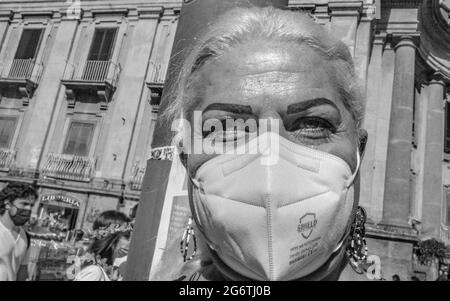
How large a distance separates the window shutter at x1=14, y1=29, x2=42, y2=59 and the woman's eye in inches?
717

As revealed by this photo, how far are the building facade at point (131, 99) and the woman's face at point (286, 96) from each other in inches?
454

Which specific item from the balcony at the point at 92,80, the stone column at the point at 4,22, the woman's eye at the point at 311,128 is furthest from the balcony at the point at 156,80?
the woman's eye at the point at 311,128

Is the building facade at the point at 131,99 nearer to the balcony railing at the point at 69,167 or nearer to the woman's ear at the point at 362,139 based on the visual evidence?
the balcony railing at the point at 69,167

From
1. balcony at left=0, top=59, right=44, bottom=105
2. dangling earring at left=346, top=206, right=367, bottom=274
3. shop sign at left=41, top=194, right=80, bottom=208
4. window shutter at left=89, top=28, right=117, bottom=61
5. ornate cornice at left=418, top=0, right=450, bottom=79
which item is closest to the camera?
dangling earring at left=346, top=206, right=367, bottom=274

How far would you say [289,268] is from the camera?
104cm

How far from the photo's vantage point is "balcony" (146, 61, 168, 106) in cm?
1465

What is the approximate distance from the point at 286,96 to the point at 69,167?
49.8 ft

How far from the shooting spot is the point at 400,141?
1272 cm

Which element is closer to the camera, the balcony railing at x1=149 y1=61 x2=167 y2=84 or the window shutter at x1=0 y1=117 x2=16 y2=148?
the balcony railing at x1=149 y1=61 x2=167 y2=84

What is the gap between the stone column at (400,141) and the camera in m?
12.1

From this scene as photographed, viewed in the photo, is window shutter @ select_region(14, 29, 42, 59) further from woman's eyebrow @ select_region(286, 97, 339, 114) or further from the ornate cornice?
woman's eyebrow @ select_region(286, 97, 339, 114)

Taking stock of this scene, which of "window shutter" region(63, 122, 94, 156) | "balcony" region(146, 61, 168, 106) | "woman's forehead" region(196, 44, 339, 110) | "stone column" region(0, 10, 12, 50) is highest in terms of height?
"stone column" region(0, 10, 12, 50)

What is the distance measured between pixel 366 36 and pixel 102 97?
9430 millimetres

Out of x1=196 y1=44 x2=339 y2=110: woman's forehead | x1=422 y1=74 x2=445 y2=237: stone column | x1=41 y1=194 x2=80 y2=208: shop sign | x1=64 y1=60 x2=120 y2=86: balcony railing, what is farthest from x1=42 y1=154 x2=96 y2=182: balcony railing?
x1=196 y1=44 x2=339 y2=110: woman's forehead
